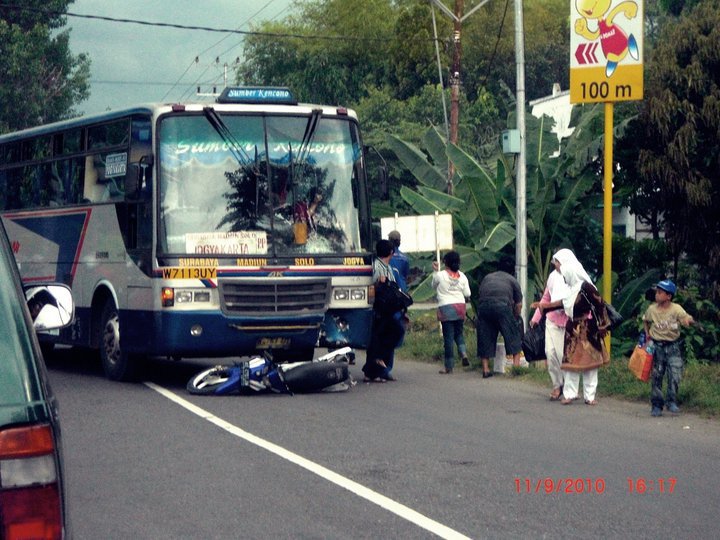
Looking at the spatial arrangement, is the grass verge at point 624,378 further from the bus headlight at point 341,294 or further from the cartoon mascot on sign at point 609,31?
the cartoon mascot on sign at point 609,31

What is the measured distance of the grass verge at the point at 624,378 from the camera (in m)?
13.8

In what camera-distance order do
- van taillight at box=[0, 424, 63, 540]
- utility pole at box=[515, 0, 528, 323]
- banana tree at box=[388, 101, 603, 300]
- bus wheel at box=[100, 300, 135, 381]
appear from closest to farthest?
1. van taillight at box=[0, 424, 63, 540]
2. bus wheel at box=[100, 300, 135, 381]
3. utility pole at box=[515, 0, 528, 323]
4. banana tree at box=[388, 101, 603, 300]

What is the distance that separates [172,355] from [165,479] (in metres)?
6.27

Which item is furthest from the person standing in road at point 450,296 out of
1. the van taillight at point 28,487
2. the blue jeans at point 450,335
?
the van taillight at point 28,487

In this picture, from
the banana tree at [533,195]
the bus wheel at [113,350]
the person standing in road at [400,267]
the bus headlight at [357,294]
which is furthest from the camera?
the banana tree at [533,195]

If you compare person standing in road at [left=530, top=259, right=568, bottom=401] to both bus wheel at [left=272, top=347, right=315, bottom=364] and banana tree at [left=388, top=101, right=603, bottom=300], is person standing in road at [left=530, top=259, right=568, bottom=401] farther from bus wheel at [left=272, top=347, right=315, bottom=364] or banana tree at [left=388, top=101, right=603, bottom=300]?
banana tree at [left=388, top=101, right=603, bottom=300]

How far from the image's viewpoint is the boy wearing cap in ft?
42.8

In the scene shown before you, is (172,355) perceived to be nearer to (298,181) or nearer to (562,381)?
(298,181)

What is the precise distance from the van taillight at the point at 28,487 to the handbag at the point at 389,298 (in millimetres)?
12906

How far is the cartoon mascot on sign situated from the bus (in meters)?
4.08

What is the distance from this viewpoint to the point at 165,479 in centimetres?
916

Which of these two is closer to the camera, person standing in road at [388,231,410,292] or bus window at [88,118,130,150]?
bus window at [88,118,130,150]

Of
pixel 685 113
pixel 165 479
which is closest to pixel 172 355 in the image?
pixel 165 479

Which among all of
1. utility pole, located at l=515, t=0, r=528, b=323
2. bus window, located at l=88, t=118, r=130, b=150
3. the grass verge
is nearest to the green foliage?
utility pole, located at l=515, t=0, r=528, b=323
